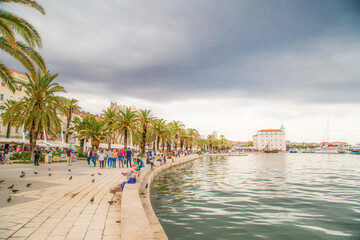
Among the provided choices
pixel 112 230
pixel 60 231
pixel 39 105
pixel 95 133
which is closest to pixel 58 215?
pixel 60 231

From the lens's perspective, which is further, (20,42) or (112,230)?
(20,42)

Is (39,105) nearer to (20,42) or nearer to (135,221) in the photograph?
(20,42)

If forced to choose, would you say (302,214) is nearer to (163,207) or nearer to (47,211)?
(163,207)

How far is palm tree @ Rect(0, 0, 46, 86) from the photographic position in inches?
403

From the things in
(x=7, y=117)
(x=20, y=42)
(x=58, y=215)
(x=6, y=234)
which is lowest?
(x=58, y=215)

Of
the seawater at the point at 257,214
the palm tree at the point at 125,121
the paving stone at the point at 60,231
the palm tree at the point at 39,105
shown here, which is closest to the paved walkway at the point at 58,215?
the paving stone at the point at 60,231

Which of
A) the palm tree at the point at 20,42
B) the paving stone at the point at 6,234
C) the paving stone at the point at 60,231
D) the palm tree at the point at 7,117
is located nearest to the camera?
the paving stone at the point at 6,234

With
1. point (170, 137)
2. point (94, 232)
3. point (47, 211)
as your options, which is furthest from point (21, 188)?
point (170, 137)

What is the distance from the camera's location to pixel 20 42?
13.1 m

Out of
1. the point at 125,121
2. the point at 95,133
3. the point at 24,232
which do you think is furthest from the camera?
the point at 125,121

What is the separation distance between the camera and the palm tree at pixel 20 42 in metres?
10.2

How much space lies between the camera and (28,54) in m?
13.4

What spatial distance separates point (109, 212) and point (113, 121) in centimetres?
3791

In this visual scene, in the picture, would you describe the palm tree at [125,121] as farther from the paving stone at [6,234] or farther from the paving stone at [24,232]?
the paving stone at [6,234]
